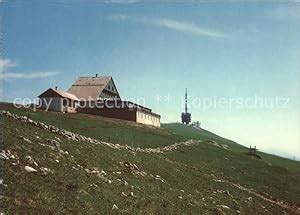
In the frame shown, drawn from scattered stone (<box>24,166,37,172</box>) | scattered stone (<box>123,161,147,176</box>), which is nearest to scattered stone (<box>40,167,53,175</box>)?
scattered stone (<box>24,166,37,172</box>)

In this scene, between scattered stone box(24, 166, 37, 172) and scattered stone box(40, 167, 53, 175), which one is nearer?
scattered stone box(24, 166, 37, 172)

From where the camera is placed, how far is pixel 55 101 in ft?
277

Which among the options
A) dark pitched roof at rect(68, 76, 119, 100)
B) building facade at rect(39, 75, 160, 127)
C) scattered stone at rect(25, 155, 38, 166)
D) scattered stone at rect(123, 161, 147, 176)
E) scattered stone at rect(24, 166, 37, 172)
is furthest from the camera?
dark pitched roof at rect(68, 76, 119, 100)

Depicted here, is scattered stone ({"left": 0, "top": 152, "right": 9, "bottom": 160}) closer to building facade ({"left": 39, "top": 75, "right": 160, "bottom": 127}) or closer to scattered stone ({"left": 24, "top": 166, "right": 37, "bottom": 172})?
scattered stone ({"left": 24, "top": 166, "right": 37, "bottom": 172})

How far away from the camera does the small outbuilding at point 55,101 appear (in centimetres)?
8401

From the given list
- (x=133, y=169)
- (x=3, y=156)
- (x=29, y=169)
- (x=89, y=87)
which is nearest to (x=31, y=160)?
(x=29, y=169)

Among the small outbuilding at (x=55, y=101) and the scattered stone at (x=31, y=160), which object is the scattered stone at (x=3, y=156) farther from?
the small outbuilding at (x=55, y=101)

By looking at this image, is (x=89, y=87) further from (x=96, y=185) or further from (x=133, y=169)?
(x=96, y=185)

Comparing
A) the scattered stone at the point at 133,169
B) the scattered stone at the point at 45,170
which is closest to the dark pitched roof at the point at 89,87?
the scattered stone at the point at 133,169

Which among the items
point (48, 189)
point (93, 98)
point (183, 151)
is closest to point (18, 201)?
point (48, 189)

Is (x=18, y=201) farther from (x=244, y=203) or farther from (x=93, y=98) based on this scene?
(x=93, y=98)

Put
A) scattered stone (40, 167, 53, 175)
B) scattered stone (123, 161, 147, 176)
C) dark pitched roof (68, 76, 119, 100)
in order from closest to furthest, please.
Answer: scattered stone (40, 167, 53, 175), scattered stone (123, 161, 147, 176), dark pitched roof (68, 76, 119, 100)

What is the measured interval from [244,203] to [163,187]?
28.3 ft

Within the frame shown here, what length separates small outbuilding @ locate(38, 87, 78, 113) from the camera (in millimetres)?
84012
